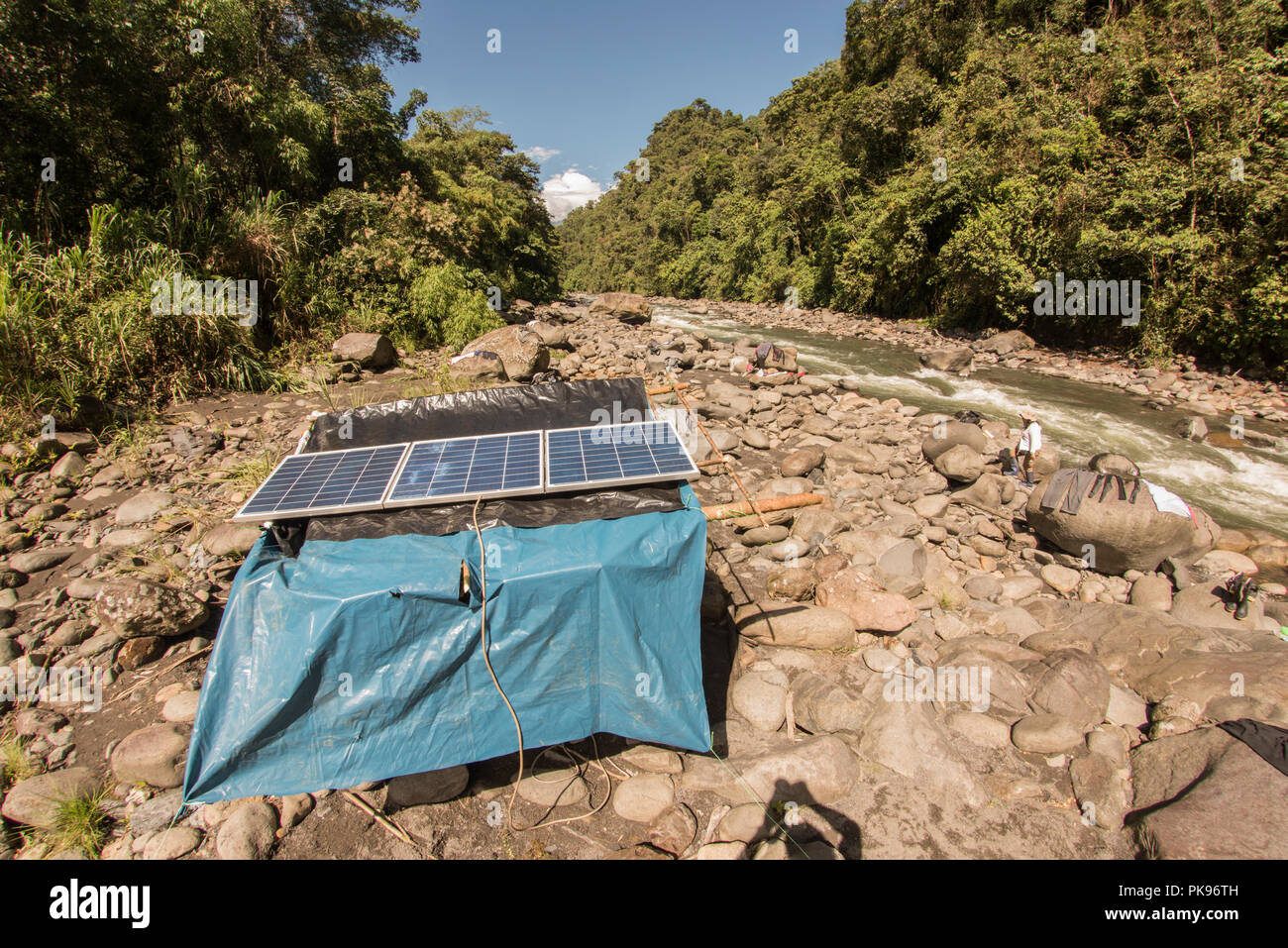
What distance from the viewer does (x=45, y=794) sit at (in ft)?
11.7

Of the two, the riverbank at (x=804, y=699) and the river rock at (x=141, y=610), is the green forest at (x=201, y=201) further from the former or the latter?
the river rock at (x=141, y=610)

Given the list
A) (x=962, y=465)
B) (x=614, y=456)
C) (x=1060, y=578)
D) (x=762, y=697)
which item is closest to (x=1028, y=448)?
(x=962, y=465)

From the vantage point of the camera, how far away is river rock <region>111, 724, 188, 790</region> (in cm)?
374

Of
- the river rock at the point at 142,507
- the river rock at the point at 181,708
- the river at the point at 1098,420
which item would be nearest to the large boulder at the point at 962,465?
the river at the point at 1098,420

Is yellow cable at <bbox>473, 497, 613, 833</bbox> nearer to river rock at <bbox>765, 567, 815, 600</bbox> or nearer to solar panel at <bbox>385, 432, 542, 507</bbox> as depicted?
solar panel at <bbox>385, 432, 542, 507</bbox>

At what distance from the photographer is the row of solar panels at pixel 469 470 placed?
12.9 ft

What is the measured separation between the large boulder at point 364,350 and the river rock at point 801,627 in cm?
1042

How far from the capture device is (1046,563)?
6.75 meters

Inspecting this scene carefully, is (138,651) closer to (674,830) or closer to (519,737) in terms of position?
(519,737)

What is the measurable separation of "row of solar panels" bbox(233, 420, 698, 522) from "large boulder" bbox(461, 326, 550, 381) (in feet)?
23.8

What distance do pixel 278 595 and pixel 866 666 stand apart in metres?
4.73

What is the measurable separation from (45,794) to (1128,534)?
1002 centimetres

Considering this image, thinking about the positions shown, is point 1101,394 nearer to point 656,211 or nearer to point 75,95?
point 75,95
